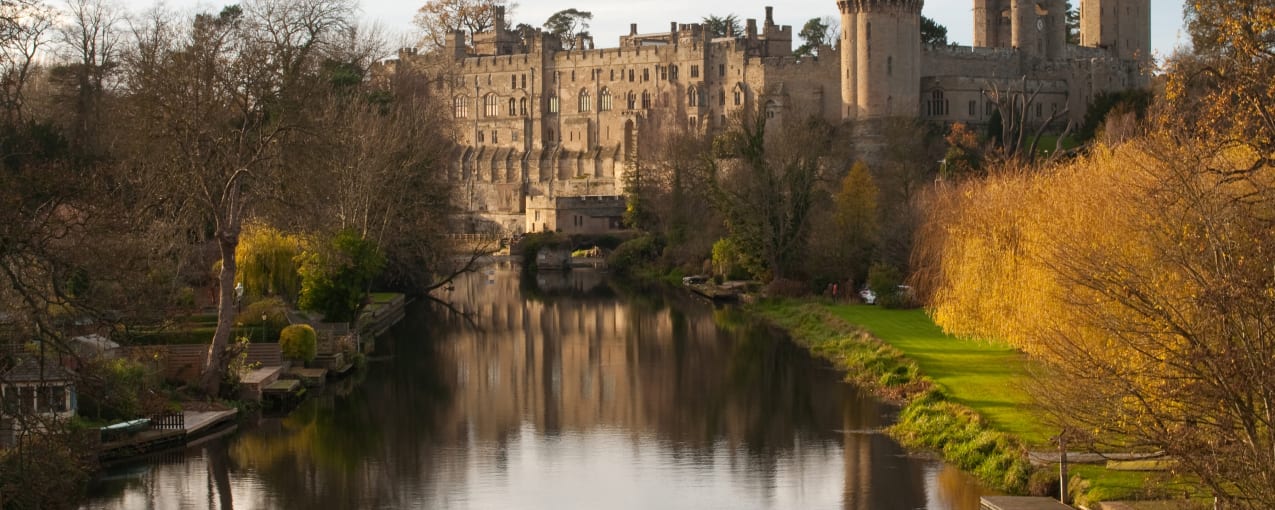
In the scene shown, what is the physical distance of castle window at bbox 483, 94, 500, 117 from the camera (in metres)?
84.9

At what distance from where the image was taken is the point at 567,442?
22.6 meters

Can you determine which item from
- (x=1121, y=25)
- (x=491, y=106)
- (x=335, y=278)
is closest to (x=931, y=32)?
(x=1121, y=25)

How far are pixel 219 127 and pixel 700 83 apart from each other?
4827 centimetres

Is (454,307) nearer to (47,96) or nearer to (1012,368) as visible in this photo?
(47,96)

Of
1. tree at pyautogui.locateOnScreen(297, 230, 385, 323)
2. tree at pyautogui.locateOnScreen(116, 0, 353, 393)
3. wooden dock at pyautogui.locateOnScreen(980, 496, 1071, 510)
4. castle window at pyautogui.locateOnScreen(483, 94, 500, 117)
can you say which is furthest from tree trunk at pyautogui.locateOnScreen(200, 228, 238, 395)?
castle window at pyautogui.locateOnScreen(483, 94, 500, 117)

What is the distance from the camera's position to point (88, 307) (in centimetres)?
1448

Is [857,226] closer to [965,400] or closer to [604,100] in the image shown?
[965,400]

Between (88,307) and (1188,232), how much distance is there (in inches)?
389

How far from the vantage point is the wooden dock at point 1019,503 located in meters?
17.1

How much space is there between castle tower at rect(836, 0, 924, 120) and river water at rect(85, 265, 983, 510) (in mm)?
33917

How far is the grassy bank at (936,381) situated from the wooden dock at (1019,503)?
40 centimetres

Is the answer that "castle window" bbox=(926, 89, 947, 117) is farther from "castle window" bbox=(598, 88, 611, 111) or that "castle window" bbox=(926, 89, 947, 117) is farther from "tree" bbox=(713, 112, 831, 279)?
"tree" bbox=(713, 112, 831, 279)

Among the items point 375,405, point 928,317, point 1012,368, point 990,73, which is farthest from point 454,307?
point 990,73

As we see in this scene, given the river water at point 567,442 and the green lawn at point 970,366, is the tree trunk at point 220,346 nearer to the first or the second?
the river water at point 567,442
